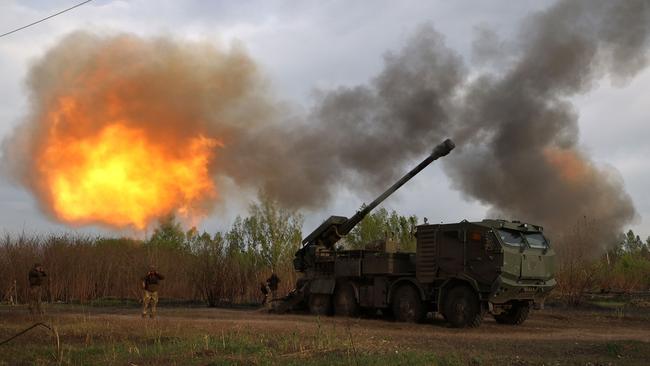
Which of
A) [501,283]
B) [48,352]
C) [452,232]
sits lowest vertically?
[48,352]

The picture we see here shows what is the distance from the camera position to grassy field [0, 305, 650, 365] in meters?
11.0

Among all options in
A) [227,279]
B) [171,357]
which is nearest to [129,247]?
[227,279]

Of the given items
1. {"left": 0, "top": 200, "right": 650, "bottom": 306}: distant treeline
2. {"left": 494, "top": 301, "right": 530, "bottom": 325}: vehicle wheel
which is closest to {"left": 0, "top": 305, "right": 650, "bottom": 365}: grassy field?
{"left": 494, "top": 301, "right": 530, "bottom": 325}: vehicle wheel

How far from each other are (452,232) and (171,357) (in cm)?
1052

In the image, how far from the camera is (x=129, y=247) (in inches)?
1486

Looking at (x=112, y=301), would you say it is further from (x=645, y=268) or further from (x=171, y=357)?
(x=645, y=268)

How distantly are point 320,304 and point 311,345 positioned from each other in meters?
11.1

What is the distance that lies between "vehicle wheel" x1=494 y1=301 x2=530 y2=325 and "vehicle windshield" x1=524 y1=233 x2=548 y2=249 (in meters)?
1.76

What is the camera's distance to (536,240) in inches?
782

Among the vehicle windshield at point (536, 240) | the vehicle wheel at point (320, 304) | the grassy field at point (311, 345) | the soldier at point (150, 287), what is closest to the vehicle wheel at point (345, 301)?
the vehicle wheel at point (320, 304)

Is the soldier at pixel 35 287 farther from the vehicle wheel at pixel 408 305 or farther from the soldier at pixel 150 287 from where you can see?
the vehicle wheel at pixel 408 305

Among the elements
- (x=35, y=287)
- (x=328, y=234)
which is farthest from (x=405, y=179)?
(x=35, y=287)

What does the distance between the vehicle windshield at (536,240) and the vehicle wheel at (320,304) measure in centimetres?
723

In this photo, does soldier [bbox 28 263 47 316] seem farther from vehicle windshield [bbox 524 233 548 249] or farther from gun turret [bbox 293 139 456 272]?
vehicle windshield [bbox 524 233 548 249]
